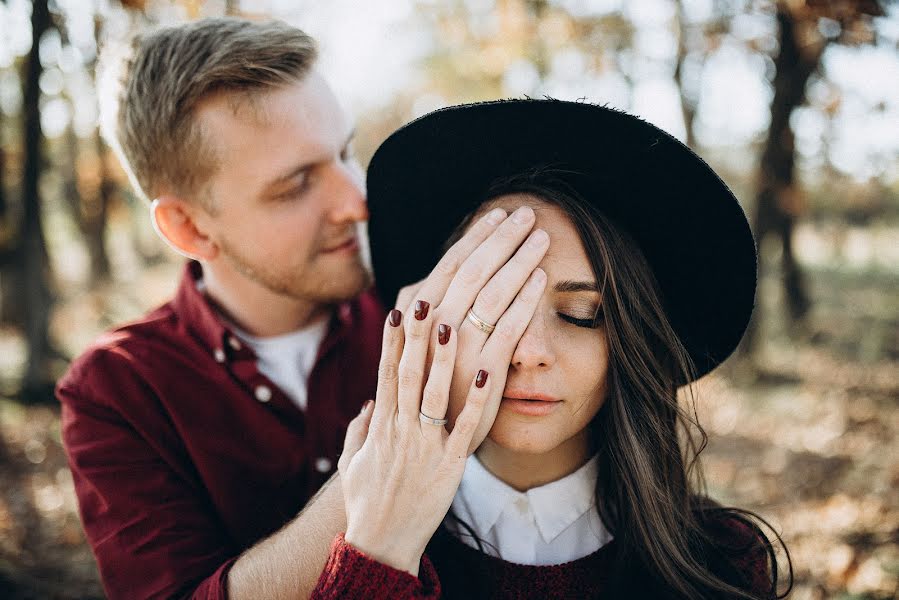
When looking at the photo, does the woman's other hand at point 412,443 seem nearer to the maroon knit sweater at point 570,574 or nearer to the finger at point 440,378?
the finger at point 440,378

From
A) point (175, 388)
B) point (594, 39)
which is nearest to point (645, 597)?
point (175, 388)

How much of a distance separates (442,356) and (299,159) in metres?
1.21

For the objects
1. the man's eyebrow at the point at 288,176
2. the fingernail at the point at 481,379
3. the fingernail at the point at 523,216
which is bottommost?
the fingernail at the point at 481,379

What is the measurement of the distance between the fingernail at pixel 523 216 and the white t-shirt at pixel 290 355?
4.25 feet

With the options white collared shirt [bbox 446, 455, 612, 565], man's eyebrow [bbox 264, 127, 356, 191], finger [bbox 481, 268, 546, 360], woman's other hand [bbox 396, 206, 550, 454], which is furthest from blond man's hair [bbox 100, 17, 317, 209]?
white collared shirt [bbox 446, 455, 612, 565]

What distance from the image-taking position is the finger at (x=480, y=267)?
1671 millimetres

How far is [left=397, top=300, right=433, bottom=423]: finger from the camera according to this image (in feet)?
5.49

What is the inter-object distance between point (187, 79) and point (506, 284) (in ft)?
5.54

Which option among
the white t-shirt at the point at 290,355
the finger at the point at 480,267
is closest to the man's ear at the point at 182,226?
the white t-shirt at the point at 290,355

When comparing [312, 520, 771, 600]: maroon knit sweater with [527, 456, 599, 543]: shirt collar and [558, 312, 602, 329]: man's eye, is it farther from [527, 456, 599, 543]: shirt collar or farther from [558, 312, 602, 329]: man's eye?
[558, 312, 602, 329]: man's eye

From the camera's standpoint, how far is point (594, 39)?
29.8ft

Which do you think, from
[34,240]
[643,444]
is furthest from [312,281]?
[34,240]

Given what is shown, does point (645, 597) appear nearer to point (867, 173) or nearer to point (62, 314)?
point (867, 173)

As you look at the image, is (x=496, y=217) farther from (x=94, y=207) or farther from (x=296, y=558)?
(x=94, y=207)
